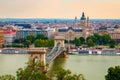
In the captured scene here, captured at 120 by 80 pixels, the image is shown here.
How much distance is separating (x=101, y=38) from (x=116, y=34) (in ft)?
12.2

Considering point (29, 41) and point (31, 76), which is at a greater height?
point (31, 76)

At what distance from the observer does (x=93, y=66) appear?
1343 centimetres

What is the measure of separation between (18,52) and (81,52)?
268 centimetres

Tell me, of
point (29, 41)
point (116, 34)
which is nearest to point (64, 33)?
point (116, 34)

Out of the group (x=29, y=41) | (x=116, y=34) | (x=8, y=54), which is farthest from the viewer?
(x=116, y=34)

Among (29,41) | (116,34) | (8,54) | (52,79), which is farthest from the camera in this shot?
(116,34)

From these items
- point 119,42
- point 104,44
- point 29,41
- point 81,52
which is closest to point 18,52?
point 81,52

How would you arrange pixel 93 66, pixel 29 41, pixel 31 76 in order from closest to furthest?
1. pixel 31 76
2. pixel 93 66
3. pixel 29 41

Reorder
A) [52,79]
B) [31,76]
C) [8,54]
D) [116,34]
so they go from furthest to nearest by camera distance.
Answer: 1. [116,34]
2. [8,54]
3. [52,79]
4. [31,76]

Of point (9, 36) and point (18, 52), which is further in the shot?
point (9, 36)

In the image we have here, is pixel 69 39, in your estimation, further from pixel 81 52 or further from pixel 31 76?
pixel 31 76

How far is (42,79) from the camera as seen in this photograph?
→ 7.33m

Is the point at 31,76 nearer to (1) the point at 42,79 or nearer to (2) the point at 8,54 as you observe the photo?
(1) the point at 42,79

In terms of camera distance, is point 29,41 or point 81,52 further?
point 29,41
